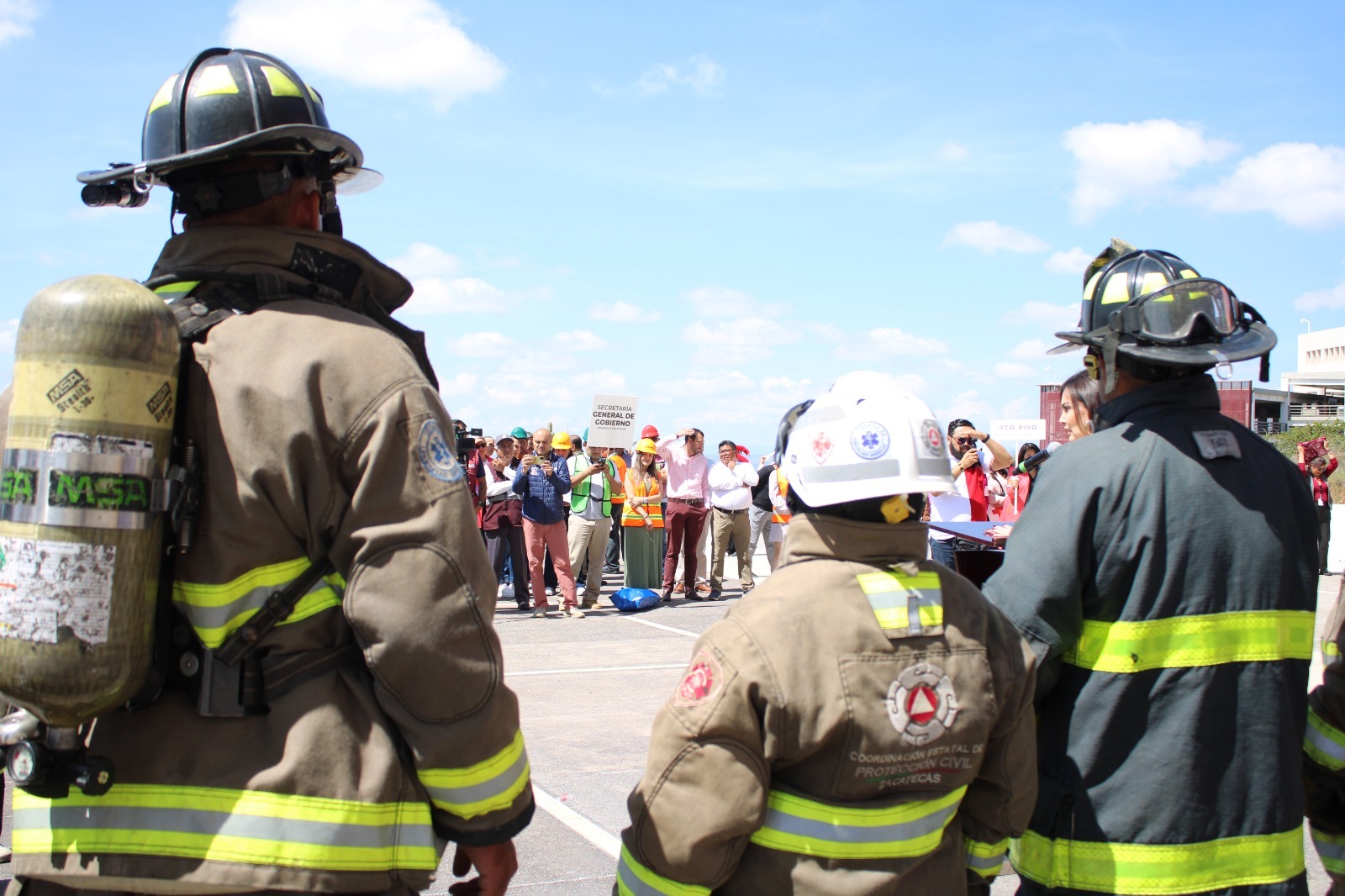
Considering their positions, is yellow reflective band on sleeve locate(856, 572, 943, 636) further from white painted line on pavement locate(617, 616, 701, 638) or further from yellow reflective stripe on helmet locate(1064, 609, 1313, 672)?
white painted line on pavement locate(617, 616, 701, 638)

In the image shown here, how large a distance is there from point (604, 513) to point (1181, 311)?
34.0ft

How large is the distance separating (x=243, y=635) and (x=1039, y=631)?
167 centimetres

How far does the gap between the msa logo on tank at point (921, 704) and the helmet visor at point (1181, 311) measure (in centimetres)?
102

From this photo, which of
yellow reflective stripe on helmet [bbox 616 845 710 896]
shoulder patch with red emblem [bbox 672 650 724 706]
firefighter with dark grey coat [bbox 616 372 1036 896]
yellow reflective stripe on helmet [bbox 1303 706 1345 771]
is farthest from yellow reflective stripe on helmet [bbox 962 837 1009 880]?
yellow reflective stripe on helmet [bbox 1303 706 1345 771]

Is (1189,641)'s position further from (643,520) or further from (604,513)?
(643,520)

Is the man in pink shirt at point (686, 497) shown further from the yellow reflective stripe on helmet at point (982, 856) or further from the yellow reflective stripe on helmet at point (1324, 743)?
the yellow reflective stripe on helmet at point (982, 856)

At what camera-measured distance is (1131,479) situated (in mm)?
2506

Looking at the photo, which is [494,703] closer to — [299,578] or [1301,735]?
[299,578]

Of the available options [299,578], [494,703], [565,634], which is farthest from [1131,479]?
[565,634]

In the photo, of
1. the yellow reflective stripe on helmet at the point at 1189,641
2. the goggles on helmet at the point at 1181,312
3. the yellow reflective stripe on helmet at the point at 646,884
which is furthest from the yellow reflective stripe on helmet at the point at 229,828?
the goggles on helmet at the point at 1181,312

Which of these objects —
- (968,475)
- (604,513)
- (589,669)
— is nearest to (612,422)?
(604,513)

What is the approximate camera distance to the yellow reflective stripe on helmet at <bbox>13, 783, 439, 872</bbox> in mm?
1807

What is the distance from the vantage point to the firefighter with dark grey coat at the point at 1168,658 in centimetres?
244

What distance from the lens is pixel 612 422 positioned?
1572 centimetres
